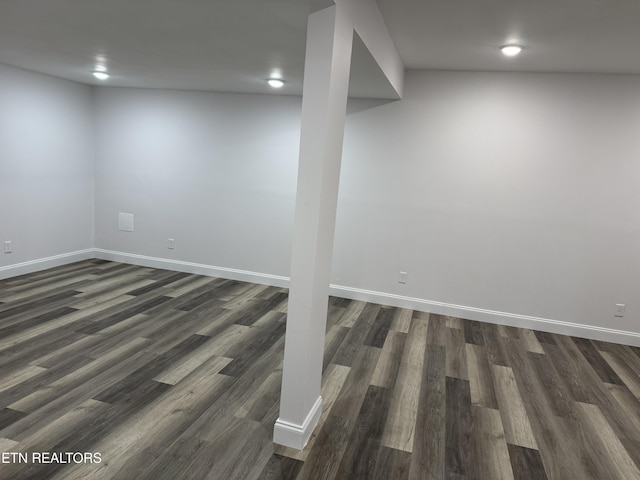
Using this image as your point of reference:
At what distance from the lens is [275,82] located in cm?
436

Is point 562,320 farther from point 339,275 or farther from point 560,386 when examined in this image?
point 339,275

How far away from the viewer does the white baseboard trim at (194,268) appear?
548 centimetres

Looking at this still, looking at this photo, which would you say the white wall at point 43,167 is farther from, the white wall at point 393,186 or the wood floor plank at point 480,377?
the wood floor plank at point 480,377

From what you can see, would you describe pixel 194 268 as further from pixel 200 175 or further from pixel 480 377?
pixel 480 377

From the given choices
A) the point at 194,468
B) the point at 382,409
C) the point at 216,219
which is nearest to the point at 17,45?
the point at 216,219

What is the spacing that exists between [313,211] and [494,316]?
3.26 metres

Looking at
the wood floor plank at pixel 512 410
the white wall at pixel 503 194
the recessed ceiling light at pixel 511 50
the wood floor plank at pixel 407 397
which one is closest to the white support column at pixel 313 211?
the wood floor plank at pixel 407 397

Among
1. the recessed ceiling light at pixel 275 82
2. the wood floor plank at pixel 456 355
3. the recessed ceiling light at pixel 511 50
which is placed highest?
the recessed ceiling light at pixel 511 50

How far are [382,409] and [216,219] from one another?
3522 millimetres

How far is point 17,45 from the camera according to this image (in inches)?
142

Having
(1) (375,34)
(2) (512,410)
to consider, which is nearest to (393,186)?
(1) (375,34)

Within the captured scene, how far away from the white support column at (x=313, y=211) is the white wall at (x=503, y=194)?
2512 millimetres

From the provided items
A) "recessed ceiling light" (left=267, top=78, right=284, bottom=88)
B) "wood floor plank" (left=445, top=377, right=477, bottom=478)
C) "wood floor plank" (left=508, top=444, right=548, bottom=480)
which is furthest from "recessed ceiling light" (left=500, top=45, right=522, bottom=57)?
"wood floor plank" (left=508, top=444, right=548, bottom=480)

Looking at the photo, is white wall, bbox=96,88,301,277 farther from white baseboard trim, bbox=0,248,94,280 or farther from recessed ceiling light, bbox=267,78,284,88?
recessed ceiling light, bbox=267,78,284,88
